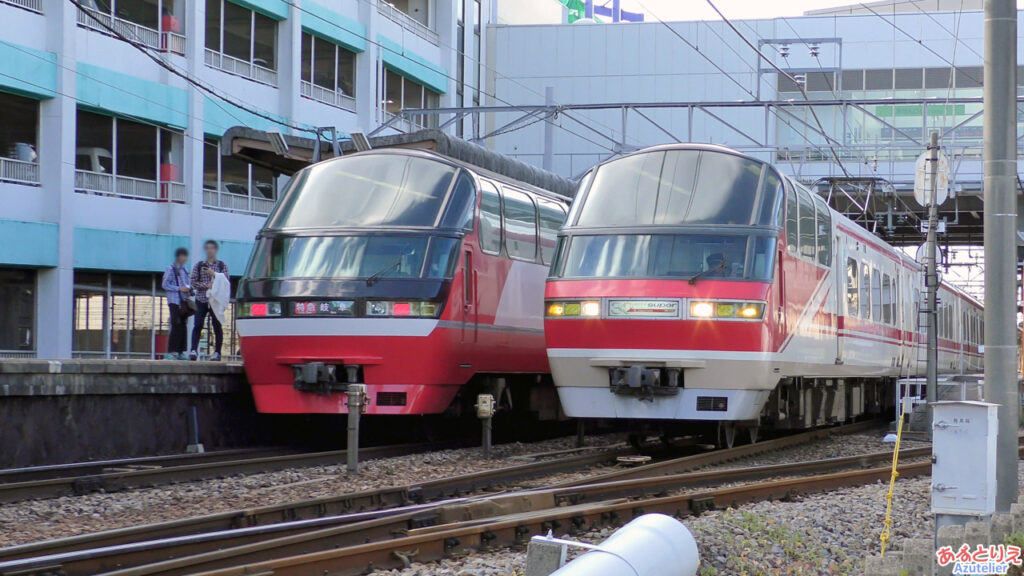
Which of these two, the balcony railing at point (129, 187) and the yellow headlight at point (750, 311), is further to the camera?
the balcony railing at point (129, 187)

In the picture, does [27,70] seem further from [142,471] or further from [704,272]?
[704,272]

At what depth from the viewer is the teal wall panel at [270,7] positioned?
29.4m

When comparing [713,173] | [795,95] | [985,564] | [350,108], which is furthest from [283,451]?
[795,95]

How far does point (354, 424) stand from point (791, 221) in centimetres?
504

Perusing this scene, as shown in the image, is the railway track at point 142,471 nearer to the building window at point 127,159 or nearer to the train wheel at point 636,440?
the train wheel at point 636,440

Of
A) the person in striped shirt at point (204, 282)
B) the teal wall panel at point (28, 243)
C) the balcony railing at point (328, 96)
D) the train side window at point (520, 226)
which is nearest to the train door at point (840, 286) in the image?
the train side window at point (520, 226)

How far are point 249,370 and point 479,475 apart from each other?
3.88 m

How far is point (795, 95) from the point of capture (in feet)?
157

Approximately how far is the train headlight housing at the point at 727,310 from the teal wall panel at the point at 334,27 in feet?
63.8

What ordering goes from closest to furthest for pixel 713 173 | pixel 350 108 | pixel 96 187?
pixel 713 173 < pixel 96 187 < pixel 350 108

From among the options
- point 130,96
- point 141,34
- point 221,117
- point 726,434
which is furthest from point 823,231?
point 221,117

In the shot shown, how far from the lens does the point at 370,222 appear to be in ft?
45.0

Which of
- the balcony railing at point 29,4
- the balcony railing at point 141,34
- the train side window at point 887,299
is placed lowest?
the train side window at point 887,299

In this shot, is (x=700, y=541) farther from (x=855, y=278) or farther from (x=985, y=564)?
(x=855, y=278)
